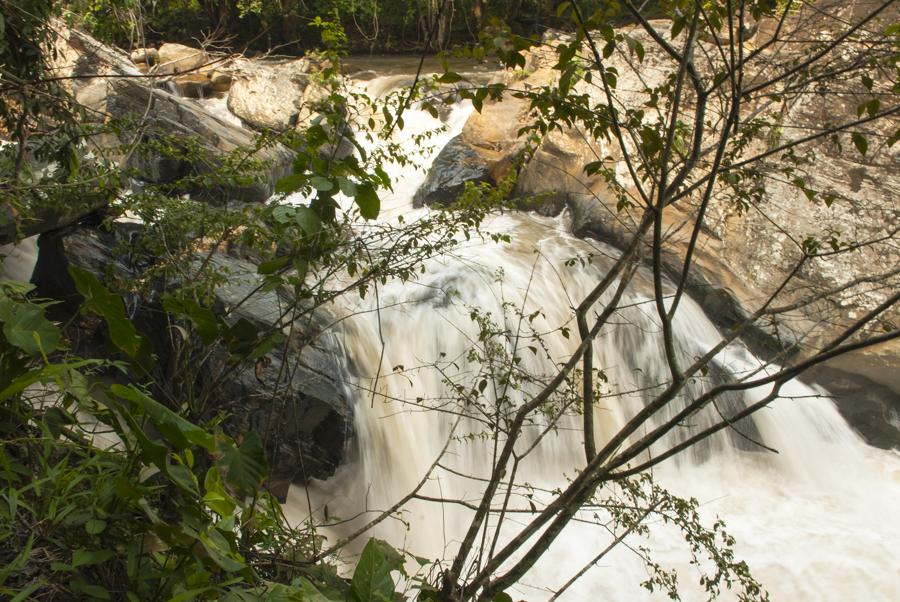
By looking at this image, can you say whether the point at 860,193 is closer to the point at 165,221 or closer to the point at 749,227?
the point at 749,227

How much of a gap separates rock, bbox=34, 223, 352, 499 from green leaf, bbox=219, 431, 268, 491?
95.7 inches

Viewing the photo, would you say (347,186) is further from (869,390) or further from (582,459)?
(869,390)

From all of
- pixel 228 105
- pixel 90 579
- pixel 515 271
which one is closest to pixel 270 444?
pixel 90 579

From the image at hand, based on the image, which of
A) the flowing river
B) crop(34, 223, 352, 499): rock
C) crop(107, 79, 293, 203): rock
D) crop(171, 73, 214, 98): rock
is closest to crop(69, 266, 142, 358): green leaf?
the flowing river

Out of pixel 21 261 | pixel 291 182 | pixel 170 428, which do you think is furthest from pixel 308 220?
pixel 21 261

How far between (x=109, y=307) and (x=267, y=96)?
32.6ft

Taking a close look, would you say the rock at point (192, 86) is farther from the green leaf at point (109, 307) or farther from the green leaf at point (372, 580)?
the green leaf at point (372, 580)

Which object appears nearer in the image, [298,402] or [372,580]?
[372,580]

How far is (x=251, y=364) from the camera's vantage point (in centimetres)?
405

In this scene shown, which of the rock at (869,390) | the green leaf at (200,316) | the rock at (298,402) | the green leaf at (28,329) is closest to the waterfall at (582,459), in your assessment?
the rock at (869,390)

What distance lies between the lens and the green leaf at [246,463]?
62.9 inches

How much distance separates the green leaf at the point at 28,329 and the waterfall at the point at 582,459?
7.66ft

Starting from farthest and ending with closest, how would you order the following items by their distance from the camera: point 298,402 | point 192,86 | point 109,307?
1. point 192,86
2. point 298,402
3. point 109,307

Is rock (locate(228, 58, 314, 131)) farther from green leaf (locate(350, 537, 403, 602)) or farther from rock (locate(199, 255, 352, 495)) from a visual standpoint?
green leaf (locate(350, 537, 403, 602))
